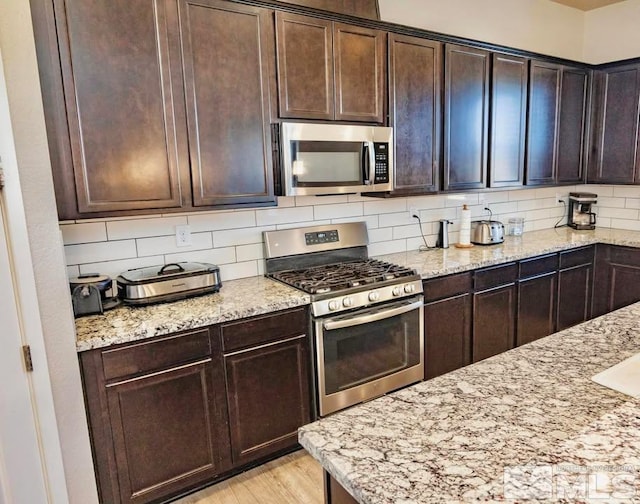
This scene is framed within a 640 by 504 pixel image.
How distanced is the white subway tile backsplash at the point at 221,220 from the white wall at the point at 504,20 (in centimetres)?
169

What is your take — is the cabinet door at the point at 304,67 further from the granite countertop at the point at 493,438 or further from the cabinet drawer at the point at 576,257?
the cabinet drawer at the point at 576,257

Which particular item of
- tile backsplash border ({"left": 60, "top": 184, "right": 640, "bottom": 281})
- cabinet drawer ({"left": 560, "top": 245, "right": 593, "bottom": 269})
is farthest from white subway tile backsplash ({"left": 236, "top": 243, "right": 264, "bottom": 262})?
→ cabinet drawer ({"left": 560, "top": 245, "right": 593, "bottom": 269})

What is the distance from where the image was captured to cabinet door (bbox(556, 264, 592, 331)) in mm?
3691

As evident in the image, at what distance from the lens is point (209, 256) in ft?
8.55

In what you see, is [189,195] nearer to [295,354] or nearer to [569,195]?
[295,354]

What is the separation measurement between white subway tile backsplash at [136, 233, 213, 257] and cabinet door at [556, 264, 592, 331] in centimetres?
283

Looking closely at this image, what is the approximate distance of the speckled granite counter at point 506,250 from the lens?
295cm

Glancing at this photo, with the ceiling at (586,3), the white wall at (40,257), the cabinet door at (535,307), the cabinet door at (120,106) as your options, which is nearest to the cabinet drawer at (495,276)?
the cabinet door at (535,307)

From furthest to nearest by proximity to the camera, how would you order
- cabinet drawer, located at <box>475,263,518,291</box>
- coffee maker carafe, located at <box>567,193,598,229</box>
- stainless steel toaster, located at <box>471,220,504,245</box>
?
1. coffee maker carafe, located at <box>567,193,598,229</box>
2. stainless steel toaster, located at <box>471,220,504,245</box>
3. cabinet drawer, located at <box>475,263,518,291</box>

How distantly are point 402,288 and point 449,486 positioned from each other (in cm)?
179

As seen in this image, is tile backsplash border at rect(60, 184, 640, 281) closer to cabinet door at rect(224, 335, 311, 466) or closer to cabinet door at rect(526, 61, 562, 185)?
cabinet door at rect(526, 61, 562, 185)

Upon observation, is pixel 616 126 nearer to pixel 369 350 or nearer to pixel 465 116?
pixel 465 116

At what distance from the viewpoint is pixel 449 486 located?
0.86 m

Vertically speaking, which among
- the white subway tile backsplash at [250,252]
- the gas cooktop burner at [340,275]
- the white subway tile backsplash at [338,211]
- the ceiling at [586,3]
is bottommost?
the gas cooktop burner at [340,275]
